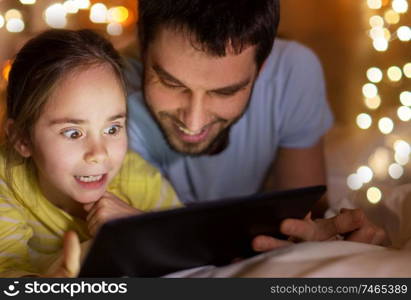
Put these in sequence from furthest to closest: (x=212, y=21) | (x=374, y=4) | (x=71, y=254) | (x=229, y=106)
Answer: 1. (x=374, y=4)
2. (x=229, y=106)
3. (x=212, y=21)
4. (x=71, y=254)

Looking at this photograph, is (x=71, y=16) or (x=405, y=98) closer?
(x=71, y=16)

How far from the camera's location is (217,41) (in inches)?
37.4

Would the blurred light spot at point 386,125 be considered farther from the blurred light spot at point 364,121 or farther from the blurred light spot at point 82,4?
the blurred light spot at point 82,4

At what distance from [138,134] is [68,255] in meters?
0.28

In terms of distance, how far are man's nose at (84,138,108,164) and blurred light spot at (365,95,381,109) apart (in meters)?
0.57

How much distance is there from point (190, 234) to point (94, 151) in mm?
190

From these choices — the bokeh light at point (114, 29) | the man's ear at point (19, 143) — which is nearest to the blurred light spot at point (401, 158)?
the bokeh light at point (114, 29)

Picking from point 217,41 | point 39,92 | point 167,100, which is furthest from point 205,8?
point 39,92

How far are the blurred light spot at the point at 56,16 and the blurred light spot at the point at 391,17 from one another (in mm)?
611

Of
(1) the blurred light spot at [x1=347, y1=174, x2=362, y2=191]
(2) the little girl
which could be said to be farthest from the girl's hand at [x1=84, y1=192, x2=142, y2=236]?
(1) the blurred light spot at [x1=347, y1=174, x2=362, y2=191]

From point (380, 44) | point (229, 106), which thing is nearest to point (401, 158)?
point (380, 44)

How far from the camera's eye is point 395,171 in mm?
1222

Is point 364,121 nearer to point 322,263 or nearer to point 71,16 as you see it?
point 322,263

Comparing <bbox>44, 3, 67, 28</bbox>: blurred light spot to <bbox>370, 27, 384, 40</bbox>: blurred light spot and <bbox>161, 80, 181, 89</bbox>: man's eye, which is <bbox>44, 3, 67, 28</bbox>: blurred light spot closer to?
<bbox>161, 80, 181, 89</bbox>: man's eye
